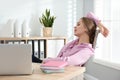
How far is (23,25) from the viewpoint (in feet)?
11.5

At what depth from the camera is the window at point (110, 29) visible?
145 inches

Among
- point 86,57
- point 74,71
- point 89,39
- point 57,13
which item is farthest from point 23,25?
point 74,71

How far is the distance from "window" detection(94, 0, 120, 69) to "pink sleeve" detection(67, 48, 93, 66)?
146 centimetres

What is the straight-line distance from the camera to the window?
3.69m

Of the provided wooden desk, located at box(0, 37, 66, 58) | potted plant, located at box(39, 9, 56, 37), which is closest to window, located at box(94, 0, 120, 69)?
wooden desk, located at box(0, 37, 66, 58)

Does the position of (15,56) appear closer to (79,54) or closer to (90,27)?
(79,54)

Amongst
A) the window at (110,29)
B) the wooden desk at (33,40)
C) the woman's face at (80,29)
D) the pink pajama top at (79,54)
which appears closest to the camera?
the pink pajama top at (79,54)

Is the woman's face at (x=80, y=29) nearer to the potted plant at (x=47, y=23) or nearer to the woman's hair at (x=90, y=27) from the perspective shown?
the woman's hair at (x=90, y=27)

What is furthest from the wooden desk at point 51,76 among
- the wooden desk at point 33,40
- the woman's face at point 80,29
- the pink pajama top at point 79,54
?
the wooden desk at point 33,40

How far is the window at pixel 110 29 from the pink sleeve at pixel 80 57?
1.46 meters

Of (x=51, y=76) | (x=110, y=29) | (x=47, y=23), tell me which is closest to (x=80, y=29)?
(x=51, y=76)

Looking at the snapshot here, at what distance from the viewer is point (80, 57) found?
2.14 meters

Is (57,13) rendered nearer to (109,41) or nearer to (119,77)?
(109,41)

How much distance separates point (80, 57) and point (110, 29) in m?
1.84
